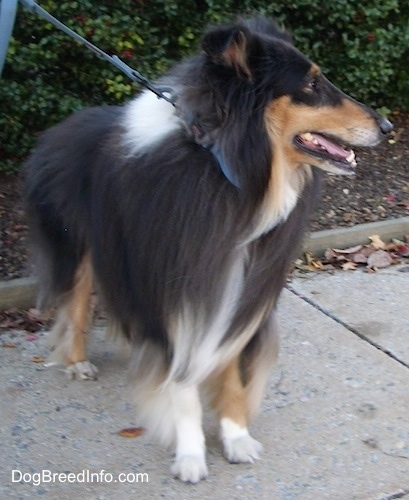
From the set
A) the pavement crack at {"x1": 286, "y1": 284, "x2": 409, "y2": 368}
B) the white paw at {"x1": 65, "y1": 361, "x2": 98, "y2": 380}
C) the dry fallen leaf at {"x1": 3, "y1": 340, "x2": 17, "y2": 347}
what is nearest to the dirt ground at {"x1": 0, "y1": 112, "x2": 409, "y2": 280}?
the dry fallen leaf at {"x1": 3, "y1": 340, "x2": 17, "y2": 347}

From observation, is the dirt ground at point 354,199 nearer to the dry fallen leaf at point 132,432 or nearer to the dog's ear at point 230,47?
the dry fallen leaf at point 132,432

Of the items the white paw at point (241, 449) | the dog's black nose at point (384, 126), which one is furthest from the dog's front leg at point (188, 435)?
the dog's black nose at point (384, 126)

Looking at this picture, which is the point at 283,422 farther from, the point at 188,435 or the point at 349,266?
the point at 349,266

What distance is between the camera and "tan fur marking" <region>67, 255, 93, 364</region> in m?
4.16

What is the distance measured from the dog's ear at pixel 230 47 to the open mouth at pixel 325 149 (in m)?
0.32

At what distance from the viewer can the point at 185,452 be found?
134 inches

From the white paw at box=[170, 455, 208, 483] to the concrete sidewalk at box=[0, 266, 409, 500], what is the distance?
0.03m

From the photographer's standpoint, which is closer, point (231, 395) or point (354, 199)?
point (231, 395)

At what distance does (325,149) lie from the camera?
3125 mm

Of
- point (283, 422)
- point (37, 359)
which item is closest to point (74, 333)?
point (37, 359)

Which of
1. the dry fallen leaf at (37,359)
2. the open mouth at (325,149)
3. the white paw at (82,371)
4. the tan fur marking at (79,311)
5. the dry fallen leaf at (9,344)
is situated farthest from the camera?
the dry fallen leaf at (9,344)

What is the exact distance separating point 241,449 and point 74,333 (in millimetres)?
1232

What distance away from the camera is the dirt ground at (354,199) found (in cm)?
552

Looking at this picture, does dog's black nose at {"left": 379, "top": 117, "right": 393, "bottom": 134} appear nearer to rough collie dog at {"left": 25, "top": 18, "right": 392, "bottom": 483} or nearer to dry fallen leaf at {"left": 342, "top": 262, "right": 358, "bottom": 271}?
rough collie dog at {"left": 25, "top": 18, "right": 392, "bottom": 483}
